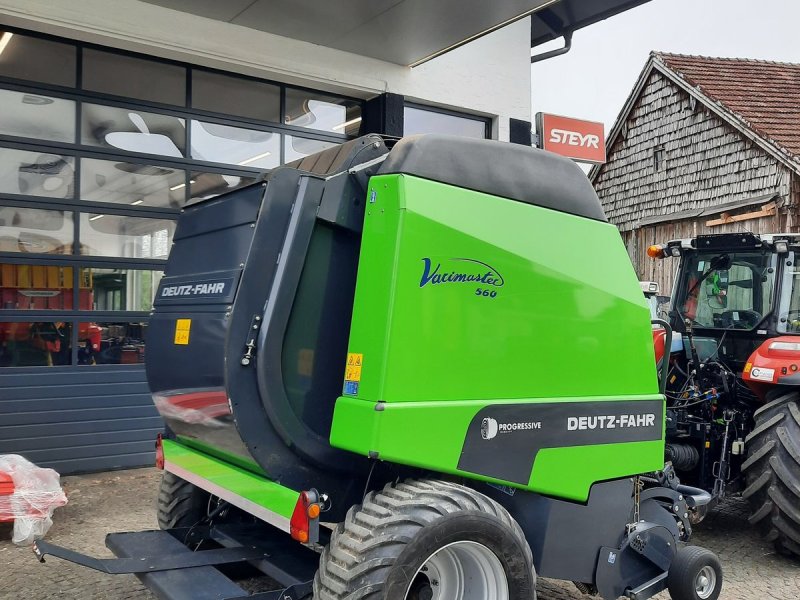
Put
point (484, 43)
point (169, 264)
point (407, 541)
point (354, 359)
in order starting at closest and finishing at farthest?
point (407, 541) → point (354, 359) → point (169, 264) → point (484, 43)

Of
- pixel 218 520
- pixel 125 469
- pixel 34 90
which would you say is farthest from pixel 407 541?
pixel 34 90

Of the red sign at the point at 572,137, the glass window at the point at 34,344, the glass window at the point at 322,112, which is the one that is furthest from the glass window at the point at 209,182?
the red sign at the point at 572,137

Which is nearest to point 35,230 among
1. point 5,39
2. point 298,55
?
point 5,39

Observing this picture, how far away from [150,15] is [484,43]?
391 cm

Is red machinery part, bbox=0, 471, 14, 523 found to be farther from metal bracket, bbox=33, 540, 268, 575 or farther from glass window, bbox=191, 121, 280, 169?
glass window, bbox=191, 121, 280, 169

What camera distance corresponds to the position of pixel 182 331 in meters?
3.49

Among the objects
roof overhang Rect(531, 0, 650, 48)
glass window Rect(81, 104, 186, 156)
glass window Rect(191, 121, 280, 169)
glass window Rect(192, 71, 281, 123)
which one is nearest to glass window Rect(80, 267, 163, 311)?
glass window Rect(81, 104, 186, 156)

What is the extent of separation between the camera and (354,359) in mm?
3090

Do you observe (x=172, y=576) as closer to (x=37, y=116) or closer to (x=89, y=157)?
(x=89, y=157)

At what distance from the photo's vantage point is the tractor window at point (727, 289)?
5730 mm

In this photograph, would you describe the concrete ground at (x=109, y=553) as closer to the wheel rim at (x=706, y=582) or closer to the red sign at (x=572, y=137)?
the wheel rim at (x=706, y=582)

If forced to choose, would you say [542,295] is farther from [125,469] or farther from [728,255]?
[125,469]

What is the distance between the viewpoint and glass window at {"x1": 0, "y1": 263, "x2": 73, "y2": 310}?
665 centimetres

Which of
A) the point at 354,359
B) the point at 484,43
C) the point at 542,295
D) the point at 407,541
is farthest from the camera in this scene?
the point at 484,43
